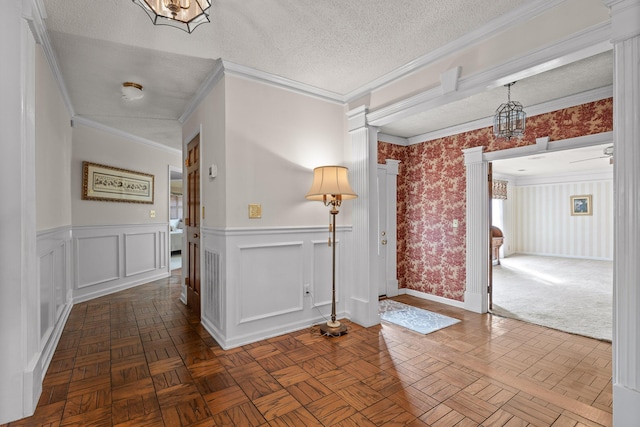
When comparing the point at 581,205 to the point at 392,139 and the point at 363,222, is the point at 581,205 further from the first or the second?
the point at 363,222

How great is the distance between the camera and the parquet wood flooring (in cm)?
173

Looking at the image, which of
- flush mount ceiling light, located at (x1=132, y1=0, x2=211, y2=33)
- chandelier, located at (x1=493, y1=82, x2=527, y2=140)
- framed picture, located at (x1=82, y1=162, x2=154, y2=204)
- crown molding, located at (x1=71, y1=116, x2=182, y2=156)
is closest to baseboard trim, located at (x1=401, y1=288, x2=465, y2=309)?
chandelier, located at (x1=493, y1=82, x2=527, y2=140)

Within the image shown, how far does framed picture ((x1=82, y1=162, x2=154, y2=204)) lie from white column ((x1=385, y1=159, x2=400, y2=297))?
4056mm

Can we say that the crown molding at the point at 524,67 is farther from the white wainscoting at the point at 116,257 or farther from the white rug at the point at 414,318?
the white wainscoting at the point at 116,257

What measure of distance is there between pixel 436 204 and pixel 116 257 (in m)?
4.85

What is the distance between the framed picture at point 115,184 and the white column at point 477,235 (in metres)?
5.06

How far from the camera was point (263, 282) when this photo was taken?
284 centimetres

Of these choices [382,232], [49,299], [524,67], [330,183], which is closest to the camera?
[524,67]

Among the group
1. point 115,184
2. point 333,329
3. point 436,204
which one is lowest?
point 333,329

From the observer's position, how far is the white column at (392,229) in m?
4.44

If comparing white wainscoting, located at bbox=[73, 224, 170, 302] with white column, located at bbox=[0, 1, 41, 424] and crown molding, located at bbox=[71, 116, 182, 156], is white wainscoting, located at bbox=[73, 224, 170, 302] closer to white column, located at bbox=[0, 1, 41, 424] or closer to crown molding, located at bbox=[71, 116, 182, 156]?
crown molding, located at bbox=[71, 116, 182, 156]

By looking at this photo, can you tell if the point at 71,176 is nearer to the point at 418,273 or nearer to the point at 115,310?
the point at 115,310

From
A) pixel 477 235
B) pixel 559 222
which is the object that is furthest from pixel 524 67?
pixel 559 222

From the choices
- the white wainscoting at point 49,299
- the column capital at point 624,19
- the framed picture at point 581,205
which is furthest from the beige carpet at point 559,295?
the white wainscoting at point 49,299
